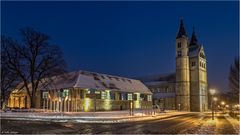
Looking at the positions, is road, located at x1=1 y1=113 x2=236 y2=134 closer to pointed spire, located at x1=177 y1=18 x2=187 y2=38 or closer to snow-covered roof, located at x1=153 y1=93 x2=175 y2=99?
snow-covered roof, located at x1=153 y1=93 x2=175 y2=99

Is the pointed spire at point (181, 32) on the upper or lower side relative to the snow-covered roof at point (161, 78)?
upper

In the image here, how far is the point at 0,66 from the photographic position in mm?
46156

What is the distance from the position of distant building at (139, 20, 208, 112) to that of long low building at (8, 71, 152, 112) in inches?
913

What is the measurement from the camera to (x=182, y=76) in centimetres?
8294

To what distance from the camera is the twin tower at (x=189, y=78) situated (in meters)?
82.2

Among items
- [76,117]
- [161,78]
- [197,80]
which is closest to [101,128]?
[76,117]

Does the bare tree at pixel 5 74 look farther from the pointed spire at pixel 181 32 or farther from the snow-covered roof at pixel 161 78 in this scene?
the snow-covered roof at pixel 161 78

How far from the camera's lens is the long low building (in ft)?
161

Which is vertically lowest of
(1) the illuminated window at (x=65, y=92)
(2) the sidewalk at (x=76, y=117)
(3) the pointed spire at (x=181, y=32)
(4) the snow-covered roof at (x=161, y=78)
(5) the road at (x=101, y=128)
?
(2) the sidewalk at (x=76, y=117)

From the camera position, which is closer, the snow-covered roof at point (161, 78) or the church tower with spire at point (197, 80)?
the church tower with spire at point (197, 80)

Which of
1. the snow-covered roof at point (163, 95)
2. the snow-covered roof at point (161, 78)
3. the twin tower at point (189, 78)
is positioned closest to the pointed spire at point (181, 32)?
the twin tower at point (189, 78)

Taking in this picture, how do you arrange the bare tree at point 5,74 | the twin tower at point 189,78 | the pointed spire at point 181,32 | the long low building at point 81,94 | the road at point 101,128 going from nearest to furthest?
the road at point 101,128 → the bare tree at point 5,74 → the long low building at point 81,94 → the twin tower at point 189,78 → the pointed spire at point 181,32

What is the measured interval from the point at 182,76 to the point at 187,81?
238 cm

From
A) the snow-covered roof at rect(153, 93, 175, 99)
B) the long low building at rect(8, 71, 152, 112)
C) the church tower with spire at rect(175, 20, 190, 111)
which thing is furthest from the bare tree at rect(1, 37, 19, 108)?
the snow-covered roof at rect(153, 93, 175, 99)
